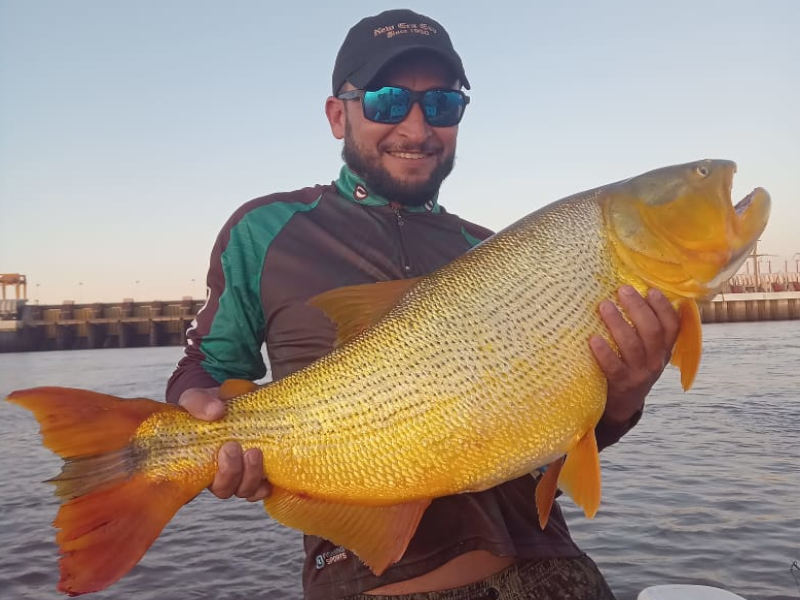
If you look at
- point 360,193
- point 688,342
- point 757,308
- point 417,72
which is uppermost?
point 417,72

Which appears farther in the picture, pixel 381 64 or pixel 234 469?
pixel 381 64

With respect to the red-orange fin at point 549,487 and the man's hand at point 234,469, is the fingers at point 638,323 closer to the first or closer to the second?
the red-orange fin at point 549,487

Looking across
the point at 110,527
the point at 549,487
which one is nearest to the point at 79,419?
the point at 110,527

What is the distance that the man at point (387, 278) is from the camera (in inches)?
97.3

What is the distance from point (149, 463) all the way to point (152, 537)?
0.26m

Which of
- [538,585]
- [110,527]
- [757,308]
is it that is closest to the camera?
[110,527]

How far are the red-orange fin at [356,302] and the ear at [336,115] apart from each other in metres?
1.36

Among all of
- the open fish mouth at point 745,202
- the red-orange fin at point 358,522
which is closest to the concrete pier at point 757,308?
the open fish mouth at point 745,202

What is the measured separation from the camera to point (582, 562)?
287 centimetres

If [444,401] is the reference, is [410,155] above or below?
above

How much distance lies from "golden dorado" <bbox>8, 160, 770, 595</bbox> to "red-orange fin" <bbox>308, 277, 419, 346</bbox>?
0.27 feet

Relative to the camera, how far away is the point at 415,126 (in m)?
3.34

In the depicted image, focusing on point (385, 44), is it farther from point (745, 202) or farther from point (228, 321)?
point (745, 202)

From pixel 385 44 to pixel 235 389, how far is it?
75.4 inches
